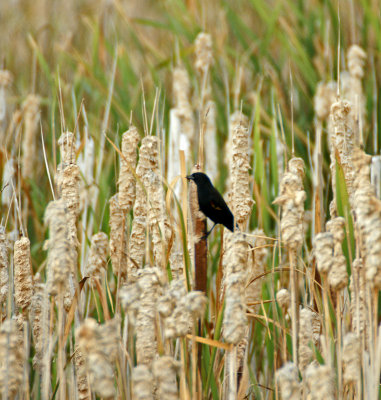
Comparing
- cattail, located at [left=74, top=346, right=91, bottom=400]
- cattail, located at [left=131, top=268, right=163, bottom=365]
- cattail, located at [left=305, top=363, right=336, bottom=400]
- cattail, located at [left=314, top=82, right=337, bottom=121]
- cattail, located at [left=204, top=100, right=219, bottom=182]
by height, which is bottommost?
cattail, located at [left=74, top=346, right=91, bottom=400]

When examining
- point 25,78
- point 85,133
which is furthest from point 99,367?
point 25,78

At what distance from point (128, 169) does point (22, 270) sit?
0.28 meters

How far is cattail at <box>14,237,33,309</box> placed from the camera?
103 cm

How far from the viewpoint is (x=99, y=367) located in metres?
0.71

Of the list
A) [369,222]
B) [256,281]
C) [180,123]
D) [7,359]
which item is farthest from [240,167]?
[180,123]

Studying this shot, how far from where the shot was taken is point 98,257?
3.83ft

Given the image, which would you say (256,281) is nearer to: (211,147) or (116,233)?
(116,233)

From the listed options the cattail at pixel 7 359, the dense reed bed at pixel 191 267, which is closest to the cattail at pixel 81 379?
the dense reed bed at pixel 191 267

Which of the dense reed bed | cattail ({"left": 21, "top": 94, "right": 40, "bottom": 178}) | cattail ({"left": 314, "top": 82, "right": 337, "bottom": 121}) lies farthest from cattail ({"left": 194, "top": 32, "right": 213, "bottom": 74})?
cattail ({"left": 21, "top": 94, "right": 40, "bottom": 178})

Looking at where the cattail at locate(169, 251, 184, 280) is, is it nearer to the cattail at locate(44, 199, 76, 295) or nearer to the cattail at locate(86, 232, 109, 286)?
the cattail at locate(86, 232, 109, 286)

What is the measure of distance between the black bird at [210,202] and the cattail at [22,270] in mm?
343

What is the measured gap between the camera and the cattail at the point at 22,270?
103cm

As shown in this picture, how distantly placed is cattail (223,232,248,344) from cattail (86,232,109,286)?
0.37m

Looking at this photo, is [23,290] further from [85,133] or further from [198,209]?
[85,133]
